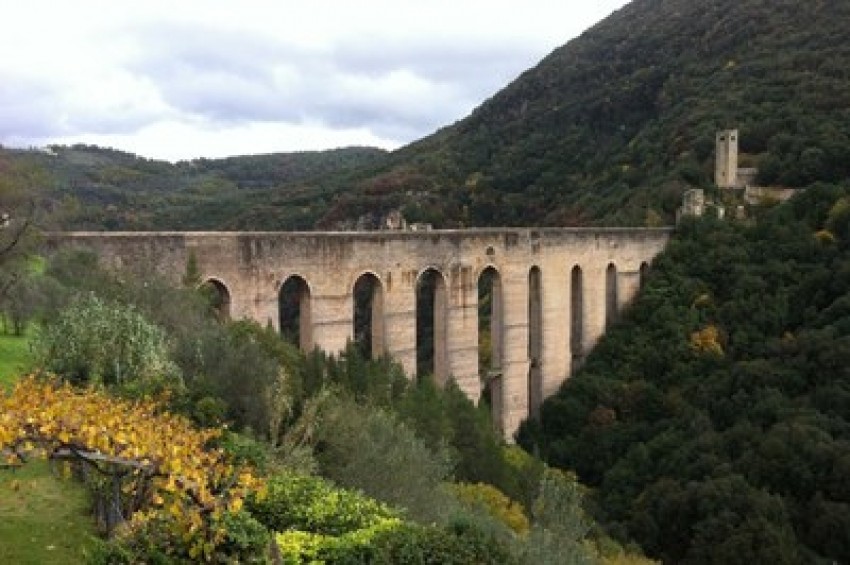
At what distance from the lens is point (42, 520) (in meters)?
9.65

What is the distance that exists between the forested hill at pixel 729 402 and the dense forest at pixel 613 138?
5.30 metres

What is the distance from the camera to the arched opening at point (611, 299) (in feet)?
105

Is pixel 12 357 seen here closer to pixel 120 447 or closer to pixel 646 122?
pixel 120 447

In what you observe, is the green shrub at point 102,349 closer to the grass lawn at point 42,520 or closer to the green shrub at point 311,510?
the grass lawn at point 42,520

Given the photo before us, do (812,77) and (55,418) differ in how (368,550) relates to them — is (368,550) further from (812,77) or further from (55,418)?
(812,77)

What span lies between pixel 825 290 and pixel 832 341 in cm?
421

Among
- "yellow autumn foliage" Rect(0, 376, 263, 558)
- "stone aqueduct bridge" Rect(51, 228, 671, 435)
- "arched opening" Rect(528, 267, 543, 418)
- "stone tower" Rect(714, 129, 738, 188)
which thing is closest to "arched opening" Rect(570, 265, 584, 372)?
"stone aqueduct bridge" Rect(51, 228, 671, 435)

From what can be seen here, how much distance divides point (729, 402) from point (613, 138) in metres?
31.9

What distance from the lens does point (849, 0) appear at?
2009 inches

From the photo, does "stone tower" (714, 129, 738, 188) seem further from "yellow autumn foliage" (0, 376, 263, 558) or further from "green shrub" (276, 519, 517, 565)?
"yellow autumn foliage" (0, 376, 263, 558)

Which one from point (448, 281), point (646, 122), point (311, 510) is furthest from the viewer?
point (646, 122)

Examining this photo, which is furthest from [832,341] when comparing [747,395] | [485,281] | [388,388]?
[485,281]

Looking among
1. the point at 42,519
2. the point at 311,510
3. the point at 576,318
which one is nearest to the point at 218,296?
the point at 42,519

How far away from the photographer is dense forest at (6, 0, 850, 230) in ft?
130
